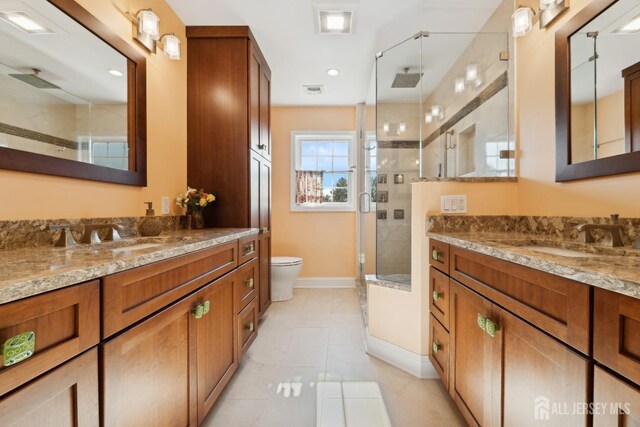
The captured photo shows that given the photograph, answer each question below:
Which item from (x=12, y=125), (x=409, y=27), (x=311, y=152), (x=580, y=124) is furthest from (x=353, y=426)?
(x=311, y=152)

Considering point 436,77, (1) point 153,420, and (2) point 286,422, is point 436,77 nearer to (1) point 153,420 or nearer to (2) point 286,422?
(2) point 286,422

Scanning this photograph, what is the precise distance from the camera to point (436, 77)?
8.69 ft

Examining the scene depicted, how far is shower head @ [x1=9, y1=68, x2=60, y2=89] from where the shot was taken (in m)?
1.07

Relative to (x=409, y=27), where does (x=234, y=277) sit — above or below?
below

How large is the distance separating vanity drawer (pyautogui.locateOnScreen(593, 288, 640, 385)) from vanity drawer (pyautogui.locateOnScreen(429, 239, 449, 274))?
2.70 ft

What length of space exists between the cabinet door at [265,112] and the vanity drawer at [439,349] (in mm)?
1945

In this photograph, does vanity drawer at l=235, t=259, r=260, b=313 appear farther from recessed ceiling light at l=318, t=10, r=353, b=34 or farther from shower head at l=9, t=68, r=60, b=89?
recessed ceiling light at l=318, t=10, r=353, b=34

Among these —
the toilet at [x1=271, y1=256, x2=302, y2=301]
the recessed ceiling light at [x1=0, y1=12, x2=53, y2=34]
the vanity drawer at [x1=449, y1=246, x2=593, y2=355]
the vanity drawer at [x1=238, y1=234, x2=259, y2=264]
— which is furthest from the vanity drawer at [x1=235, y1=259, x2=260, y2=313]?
the recessed ceiling light at [x1=0, y1=12, x2=53, y2=34]

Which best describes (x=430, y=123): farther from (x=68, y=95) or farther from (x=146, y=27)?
(x=68, y=95)

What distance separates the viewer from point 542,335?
779 millimetres

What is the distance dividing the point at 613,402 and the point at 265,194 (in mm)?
2481

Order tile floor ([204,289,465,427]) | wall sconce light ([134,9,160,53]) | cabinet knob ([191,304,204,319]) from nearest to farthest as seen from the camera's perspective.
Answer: cabinet knob ([191,304,204,319]) < tile floor ([204,289,465,427]) < wall sconce light ([134,9,160,53])

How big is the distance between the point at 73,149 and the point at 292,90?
2.54 meters

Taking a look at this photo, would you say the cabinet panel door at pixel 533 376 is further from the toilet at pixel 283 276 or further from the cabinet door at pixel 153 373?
the toilet at pixel 283 276
